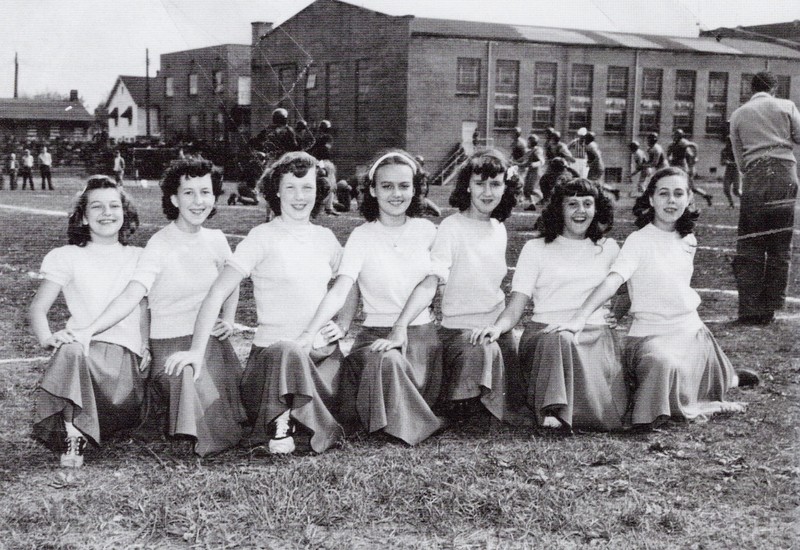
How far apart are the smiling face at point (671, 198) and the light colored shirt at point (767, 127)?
2.71m

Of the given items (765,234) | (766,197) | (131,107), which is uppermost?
(131,107)

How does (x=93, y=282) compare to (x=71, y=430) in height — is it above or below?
above

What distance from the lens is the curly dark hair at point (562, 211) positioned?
441 centimetres

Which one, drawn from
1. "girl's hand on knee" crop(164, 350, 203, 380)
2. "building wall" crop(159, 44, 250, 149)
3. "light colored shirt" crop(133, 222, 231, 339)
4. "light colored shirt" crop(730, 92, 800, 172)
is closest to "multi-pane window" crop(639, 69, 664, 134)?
"building wall" crop(159, 44, 250, 149)

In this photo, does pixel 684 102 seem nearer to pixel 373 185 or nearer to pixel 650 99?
pixel 650 99

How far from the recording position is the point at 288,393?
12.2 feet

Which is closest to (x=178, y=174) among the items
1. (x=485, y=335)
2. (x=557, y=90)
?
(x=485, y=335)

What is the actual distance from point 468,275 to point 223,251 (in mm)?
1145

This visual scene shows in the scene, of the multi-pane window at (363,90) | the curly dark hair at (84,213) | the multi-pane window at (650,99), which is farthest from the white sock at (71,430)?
the multi-pane window at (650,99)

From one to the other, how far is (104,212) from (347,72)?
30823mm

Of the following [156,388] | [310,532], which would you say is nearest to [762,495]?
[310,532]

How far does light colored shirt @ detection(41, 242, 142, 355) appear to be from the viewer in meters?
3.87

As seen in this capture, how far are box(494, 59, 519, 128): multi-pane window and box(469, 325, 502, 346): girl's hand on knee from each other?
3009 centimetres

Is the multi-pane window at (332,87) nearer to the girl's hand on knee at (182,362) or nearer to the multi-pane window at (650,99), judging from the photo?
the multi-pane window at (650,99)
